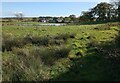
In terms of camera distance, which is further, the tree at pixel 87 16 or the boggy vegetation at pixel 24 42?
the tree at pixel 87 16

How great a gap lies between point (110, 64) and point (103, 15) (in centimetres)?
6341

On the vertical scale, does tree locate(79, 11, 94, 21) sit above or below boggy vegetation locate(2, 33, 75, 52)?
below

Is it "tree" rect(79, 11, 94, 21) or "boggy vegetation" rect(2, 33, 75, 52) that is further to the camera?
"tree" rect(79, 11, 94, 21)

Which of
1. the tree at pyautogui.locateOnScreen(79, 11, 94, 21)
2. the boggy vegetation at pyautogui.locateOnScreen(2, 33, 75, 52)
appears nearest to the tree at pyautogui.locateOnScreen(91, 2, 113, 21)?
the tree at pyautogui.locateOnScreen(79, 11, 94, 21)

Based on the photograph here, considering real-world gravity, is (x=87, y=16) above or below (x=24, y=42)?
below

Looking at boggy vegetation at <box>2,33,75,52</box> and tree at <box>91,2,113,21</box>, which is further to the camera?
tree at <box>91,2,113,21</box>

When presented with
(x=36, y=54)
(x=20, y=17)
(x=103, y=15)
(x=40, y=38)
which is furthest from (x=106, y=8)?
(x=36, y=54)

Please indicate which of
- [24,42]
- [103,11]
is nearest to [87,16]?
[103,11]

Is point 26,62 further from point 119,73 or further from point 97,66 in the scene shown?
point 119,73

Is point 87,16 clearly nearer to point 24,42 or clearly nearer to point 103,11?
point 103,11

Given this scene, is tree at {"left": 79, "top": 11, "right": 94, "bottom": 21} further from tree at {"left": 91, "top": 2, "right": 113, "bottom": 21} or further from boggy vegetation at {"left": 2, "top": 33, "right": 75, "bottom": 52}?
boggy vegetation at {"left": 2, "top": 33, "right": 75, "bottom": 52}

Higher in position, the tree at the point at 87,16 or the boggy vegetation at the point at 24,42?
the boggy vegetation at the point at 24,42

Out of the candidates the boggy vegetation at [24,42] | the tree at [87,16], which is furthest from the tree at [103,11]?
the boggy vegetation at [24,42]

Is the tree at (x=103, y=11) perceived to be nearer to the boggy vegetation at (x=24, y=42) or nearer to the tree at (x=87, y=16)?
the tree at (x=87, y=16)
